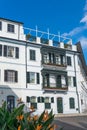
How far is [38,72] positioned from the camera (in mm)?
31406

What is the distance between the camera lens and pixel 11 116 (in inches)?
146

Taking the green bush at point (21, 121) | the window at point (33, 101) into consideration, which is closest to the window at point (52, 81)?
the window at point (33, 101)

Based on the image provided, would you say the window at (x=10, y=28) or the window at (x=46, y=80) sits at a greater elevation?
the window at (x=10, y=28)

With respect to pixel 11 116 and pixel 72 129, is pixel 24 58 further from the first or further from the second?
pixel 11 116

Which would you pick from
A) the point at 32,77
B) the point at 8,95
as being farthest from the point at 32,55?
the point at 8,95

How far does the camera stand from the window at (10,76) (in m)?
28.2

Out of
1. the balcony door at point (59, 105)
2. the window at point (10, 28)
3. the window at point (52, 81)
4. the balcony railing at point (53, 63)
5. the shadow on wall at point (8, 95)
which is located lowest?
the balcony door at point (59, 105)

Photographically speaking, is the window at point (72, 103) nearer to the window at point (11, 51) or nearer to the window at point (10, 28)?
the window at point (11, 51)

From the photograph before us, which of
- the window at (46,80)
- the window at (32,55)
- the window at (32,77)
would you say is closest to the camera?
the window at (32,77)

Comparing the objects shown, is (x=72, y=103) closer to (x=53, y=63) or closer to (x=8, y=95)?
(x=53, y=63)

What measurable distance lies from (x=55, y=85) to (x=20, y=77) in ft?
19.6

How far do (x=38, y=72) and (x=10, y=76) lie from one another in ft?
15.0

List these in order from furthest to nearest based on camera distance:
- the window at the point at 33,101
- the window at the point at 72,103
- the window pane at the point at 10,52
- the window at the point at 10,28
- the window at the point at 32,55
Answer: the window at the point at 72,103, the window at the point at 32,55, the window at the point at 10,28, the window at the point at 33,101, the window pane at the point at 10,52

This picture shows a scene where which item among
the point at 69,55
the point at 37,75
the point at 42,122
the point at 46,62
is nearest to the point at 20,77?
the point at 37,75
